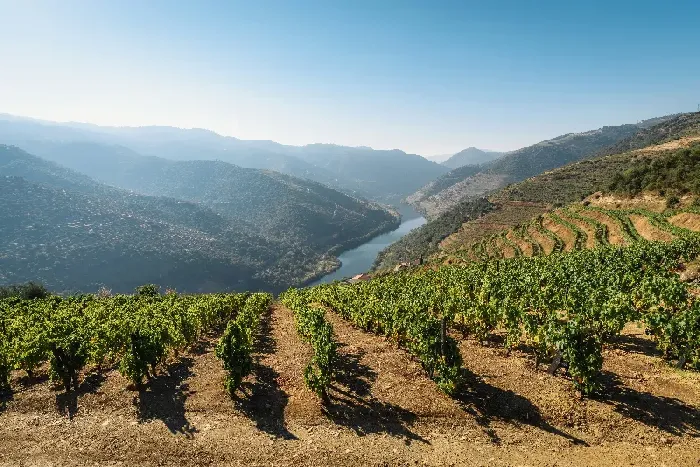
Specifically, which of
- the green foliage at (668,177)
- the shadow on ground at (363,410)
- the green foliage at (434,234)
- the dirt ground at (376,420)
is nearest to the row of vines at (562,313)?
the dirt ground at (376,420)

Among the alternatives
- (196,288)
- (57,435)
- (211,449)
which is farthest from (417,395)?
(196,288)

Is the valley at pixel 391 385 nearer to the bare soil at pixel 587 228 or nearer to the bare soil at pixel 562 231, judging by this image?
the bare soil at pixel 587 228

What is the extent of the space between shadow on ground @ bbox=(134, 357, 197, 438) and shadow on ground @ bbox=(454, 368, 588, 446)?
13040 millimetres

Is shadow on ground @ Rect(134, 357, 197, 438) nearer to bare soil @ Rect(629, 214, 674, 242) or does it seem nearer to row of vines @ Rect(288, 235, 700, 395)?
row of vines @ Rect(288, 235, 700, 395)

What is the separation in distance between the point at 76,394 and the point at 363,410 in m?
16.2

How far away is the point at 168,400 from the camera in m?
19.7

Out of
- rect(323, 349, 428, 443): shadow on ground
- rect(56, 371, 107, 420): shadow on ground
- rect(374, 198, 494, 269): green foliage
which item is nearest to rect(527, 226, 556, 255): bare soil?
rect(374, 198, 494, 269): green foliage

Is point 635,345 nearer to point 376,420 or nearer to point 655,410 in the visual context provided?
point 655,410

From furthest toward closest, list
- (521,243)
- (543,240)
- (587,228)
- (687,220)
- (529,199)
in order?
(529,199)
(521,243)
(543,240)
(587,228)
(687,220)

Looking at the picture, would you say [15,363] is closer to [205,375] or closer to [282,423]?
[205,375]

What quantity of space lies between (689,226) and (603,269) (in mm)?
30327

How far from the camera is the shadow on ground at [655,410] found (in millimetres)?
15164

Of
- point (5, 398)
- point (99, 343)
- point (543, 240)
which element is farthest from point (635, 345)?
point (543, 240)

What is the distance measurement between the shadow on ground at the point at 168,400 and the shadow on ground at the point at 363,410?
22.3ft
